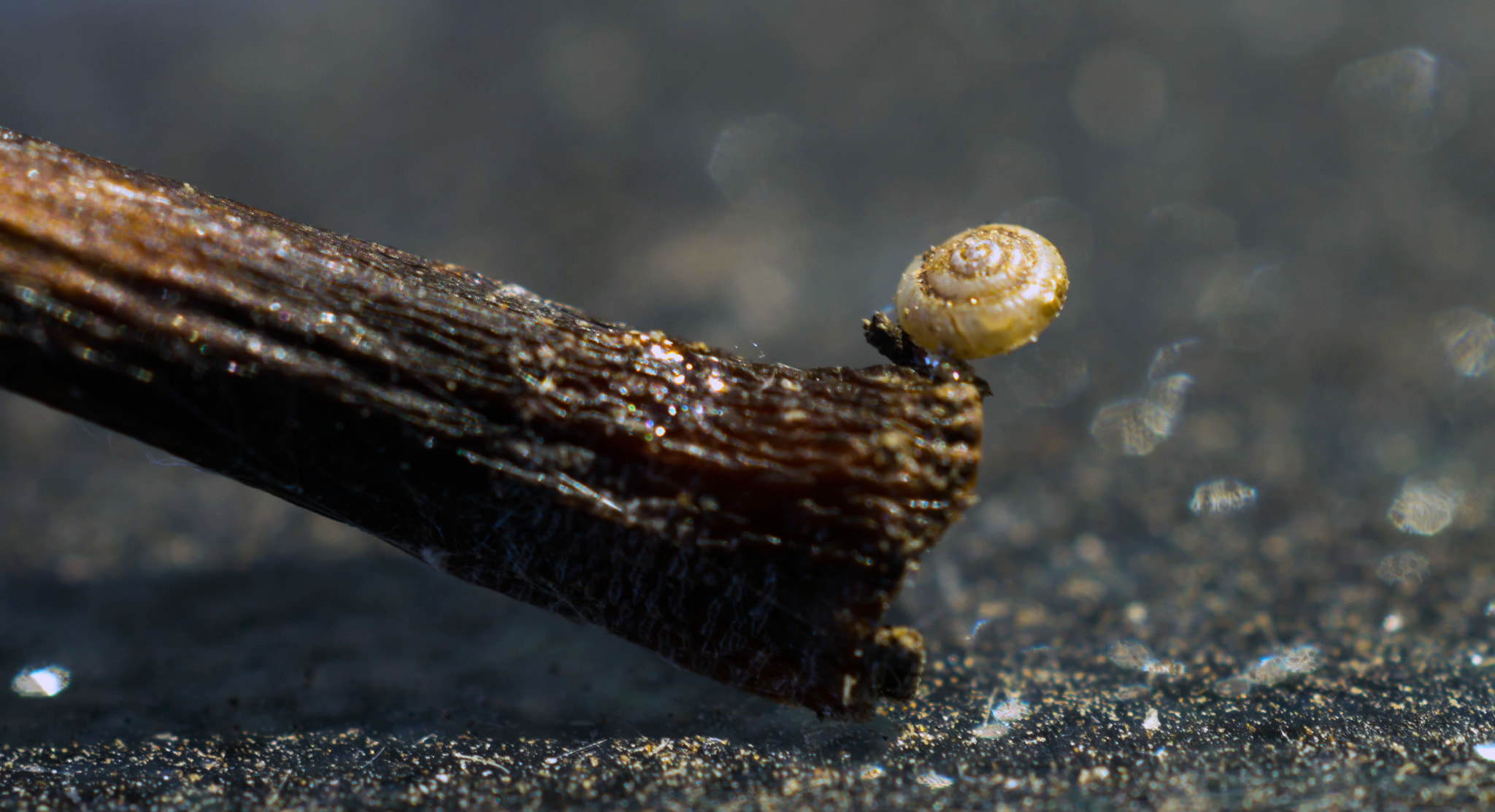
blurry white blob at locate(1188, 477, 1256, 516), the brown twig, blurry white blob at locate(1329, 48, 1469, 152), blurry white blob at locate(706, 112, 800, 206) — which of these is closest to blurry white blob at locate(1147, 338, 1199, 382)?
blurry white blob at locate(1188, 477, 1256, 516)

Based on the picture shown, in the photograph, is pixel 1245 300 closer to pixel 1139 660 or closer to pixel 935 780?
pixel 1139 660

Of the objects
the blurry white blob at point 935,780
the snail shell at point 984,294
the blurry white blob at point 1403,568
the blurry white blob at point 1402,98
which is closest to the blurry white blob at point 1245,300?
the blurry white blob at point 1402,98

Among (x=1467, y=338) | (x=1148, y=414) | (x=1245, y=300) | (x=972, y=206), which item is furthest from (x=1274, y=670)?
(x=972, y=206)

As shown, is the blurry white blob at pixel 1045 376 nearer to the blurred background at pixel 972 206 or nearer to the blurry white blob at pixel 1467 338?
the blurred background at pixel 972 206

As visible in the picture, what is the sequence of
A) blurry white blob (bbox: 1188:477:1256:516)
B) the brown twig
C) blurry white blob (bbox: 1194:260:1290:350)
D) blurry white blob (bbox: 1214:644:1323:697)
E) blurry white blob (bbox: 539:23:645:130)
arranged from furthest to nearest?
blurry white blob (bbox: 539:23:645:130) → blurry white blob (bbox: 1194:260:1290:350) → blurry white blob (bbox: 1188:477:1256:516) → blurry white blob (bbox: 1214:644:1323:697) → the brown twig

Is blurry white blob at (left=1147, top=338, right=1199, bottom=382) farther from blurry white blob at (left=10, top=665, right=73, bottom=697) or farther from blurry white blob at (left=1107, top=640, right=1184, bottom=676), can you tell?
blurry white blob at (left=10, top=665, right=73, bottom=697)

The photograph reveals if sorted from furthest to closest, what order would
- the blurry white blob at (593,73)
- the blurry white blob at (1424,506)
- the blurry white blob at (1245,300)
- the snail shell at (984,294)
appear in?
the blurry white blob at (593,73) < the blurry white blob at (1245,300) < the blurry white blob at (1424,506) < the snail shell at (984,294)

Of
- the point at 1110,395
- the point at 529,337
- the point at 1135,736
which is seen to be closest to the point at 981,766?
the point at 1135,736
